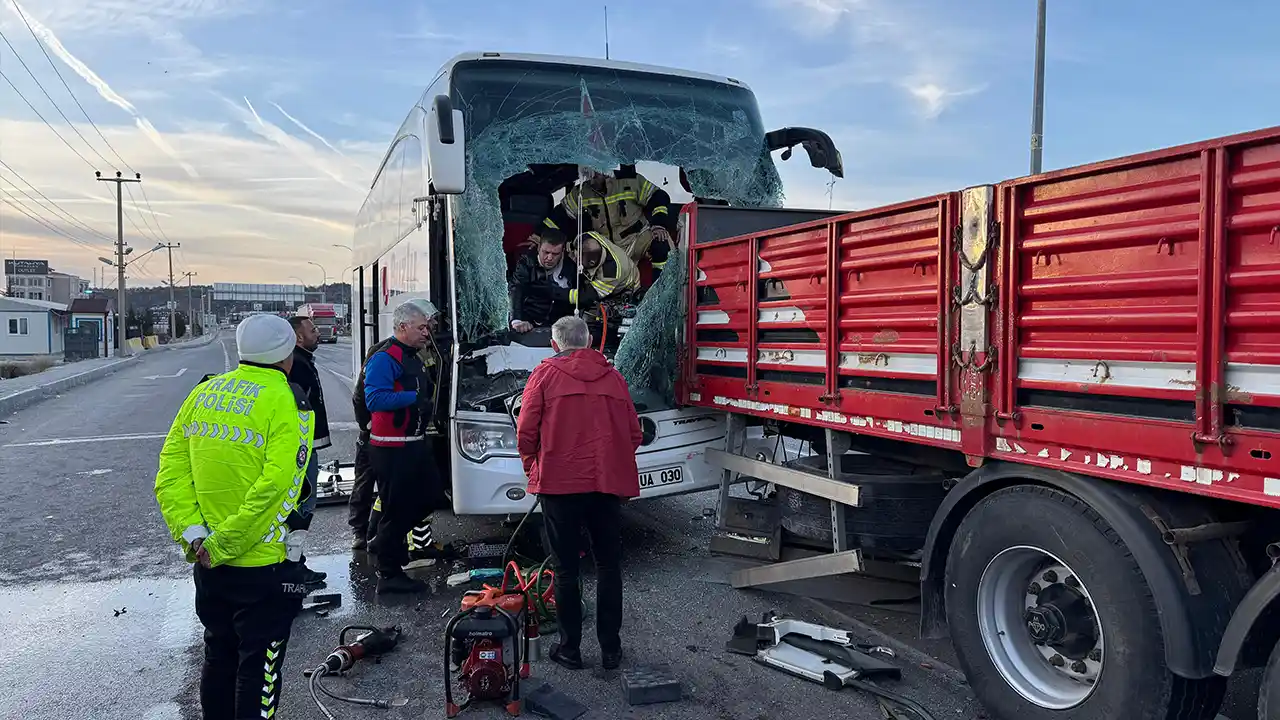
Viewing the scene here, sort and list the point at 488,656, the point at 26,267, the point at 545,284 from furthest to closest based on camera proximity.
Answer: the point at 26,267 → the point at 545,284 → the point at 488,656

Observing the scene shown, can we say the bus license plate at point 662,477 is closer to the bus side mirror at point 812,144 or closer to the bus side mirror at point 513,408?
the bus side mirror at point 513,408

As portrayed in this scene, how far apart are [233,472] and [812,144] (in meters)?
5.17

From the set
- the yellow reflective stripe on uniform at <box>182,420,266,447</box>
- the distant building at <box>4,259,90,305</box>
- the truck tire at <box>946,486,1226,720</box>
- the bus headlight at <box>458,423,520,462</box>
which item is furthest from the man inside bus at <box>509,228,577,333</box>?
the distant building at <box>4,259,90,305</box>

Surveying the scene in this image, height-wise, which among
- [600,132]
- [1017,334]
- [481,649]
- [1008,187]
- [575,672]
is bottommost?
[575,672]

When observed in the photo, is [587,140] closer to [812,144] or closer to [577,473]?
[812,144]

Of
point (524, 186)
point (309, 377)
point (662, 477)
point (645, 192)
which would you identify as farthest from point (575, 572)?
point (524, 186)

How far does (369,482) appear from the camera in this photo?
6562 millimetres

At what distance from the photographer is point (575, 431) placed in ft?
14.8

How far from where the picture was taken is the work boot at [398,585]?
5.64 m

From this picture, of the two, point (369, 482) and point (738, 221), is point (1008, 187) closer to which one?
point (738, 221)

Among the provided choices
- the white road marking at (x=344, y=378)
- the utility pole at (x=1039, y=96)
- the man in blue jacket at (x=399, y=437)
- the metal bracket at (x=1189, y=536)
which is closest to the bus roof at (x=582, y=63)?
the man in blue jacket at (x=399, y=437)

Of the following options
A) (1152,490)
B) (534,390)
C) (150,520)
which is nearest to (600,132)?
(534,390)

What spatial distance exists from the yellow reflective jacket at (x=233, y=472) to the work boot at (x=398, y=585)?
2.49 metres

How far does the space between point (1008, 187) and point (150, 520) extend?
7.29m
